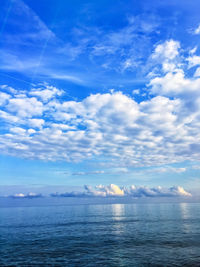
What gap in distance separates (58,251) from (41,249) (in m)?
5.99

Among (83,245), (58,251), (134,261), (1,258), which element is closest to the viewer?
(134,261)

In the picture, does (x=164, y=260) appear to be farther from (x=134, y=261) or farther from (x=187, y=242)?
(x=187, y=242)

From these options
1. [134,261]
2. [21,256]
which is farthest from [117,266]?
[21,256]

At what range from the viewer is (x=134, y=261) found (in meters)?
48.3

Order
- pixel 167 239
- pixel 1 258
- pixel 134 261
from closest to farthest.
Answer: pixel 134 261
pixel 1 258
pixel 167 239

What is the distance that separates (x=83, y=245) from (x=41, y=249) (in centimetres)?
1354

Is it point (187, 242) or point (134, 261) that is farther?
point (187, 242)

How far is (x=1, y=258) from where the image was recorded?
52531 millimetres

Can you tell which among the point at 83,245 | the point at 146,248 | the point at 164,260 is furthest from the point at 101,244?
the point at 164,260

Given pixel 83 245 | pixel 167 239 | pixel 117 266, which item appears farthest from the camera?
pixel 167 239

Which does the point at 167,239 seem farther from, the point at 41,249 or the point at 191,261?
the point at 41,249

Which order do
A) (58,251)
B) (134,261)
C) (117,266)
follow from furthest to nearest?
(58,251), (134,261), (117,266)

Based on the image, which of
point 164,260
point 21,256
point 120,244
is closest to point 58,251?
point 21,256

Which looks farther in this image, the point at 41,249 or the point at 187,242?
the point at 187,242
